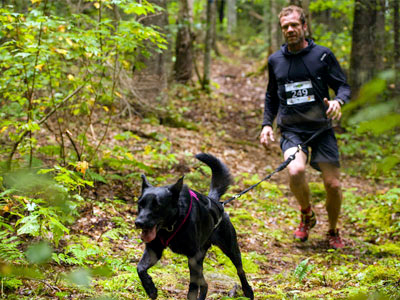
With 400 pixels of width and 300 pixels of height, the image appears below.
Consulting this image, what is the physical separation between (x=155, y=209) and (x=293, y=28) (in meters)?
3.17

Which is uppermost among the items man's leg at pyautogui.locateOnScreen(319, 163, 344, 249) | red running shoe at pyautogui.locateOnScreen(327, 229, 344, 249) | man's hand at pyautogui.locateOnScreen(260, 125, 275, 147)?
man's hand at pyautogui.locateOnScreen(260, 125, 275, 147)

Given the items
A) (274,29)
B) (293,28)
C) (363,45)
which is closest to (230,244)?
(293,28)

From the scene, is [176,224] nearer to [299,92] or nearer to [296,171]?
[296,171]

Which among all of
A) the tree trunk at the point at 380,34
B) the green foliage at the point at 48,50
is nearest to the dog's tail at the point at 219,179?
the green foliage at the point at 48,50

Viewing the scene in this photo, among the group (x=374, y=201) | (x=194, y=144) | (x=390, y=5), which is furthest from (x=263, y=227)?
(x=390, y=5)

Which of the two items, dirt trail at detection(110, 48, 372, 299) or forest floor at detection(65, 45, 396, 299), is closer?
forest floor at detection(65, 45, 396, 299)

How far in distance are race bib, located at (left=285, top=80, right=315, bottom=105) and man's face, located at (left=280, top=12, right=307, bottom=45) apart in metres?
0.52

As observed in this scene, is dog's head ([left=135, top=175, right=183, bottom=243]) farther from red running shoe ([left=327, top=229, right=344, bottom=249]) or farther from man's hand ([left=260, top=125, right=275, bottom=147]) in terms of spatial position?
red running shoe ([left=327, top=229, right=344, bottom=249])

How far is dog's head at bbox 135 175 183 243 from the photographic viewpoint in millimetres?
2408

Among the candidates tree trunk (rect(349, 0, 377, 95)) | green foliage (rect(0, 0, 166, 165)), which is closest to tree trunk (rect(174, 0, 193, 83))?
tree trunk (rect(349, 0, 377, 95))

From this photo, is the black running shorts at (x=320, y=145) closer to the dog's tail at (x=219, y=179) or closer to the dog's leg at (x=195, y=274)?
the dog's tail at (x=219, y=179)

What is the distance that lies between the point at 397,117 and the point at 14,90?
4878 millimetres

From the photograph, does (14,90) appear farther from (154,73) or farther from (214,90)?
(214,90)

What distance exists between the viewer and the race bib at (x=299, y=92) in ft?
15.5
